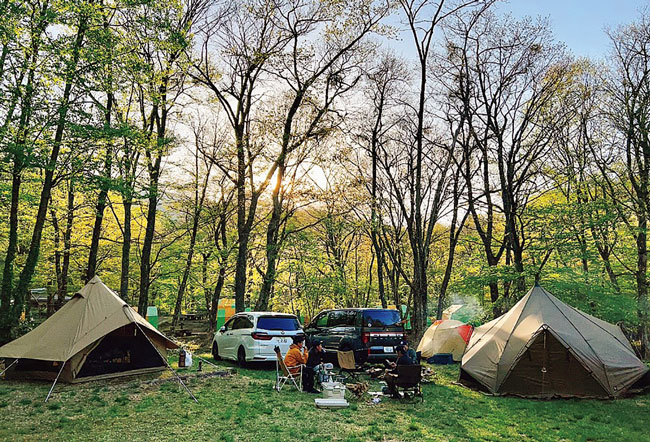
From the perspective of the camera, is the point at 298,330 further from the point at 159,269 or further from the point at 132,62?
the point at 159,269

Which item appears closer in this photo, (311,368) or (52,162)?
(311,368)

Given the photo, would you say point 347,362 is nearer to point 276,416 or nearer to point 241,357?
point 241,357

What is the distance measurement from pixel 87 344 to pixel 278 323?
531 centimetres

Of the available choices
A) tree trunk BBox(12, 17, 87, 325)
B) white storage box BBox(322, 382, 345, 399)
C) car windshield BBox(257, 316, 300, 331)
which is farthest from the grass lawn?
tree trunk BBox(12, 17, 87, 325)

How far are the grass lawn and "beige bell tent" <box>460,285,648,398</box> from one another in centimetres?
42

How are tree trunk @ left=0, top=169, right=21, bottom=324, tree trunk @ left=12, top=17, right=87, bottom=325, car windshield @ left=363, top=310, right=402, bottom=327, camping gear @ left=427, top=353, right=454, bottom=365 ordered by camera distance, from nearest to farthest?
tree trunk @ left=12, top=17, right=87, bottom=325 < tree trunk @ left=0, top=169, right=21, bottom=324 < car windshield @ left=363, top=310, right=402, bottom=327 < camping gear @ left=427, top=353, right=454, bottom=365

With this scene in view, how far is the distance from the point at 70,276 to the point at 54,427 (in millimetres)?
20417

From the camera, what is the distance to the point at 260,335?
13609 mm

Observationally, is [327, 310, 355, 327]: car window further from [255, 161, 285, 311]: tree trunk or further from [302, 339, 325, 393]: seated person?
[255, 161, 285, 311]: tree trunk

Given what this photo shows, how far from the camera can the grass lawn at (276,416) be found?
7172 mm

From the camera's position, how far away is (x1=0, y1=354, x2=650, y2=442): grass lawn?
717 centimetres

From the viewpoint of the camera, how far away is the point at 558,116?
21.0 meters

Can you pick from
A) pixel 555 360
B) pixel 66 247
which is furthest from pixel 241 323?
pixel 66 247

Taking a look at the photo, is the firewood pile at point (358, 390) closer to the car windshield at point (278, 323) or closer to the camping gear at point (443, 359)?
the car windshield at point (278, 323)
